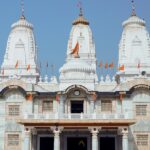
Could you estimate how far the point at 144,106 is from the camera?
139 feet

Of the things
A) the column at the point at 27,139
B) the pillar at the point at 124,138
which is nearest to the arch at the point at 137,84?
the pillar at the point at 124,138

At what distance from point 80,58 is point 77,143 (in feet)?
36.5

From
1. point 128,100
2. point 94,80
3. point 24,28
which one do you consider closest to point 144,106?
point 128,100

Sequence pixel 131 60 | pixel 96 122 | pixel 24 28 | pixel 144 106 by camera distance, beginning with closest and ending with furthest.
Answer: pixel 96 122 < pixel 144 106 < pixel 131 60 < pixel 24 28

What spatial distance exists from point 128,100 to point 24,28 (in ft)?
53.3

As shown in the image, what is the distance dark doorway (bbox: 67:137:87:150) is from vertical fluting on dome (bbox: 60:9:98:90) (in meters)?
4.93

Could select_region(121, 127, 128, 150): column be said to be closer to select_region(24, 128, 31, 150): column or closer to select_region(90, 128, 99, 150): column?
select_region(90, 128, 99, 150): column

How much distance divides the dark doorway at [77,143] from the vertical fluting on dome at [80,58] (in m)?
4.93

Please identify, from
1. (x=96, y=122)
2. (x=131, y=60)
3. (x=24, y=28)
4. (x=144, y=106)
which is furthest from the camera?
(x=24, y=28)

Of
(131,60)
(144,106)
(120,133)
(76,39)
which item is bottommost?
(120,133)

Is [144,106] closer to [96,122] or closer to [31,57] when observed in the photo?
[96,122]

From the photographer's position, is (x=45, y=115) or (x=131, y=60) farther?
(x=131, y=60)

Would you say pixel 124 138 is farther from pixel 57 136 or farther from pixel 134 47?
pixel 134 47

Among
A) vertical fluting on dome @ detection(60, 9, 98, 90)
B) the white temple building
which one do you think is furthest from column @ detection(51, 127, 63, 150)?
vertical fluting on dome @ detection(60, 9, 98, 90)
